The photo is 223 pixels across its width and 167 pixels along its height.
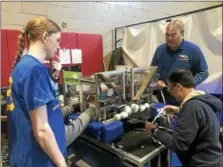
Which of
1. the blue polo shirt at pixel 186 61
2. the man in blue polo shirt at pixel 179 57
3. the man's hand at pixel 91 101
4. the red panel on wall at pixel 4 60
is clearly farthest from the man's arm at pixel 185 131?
the red panel on wall at pixel 4 60

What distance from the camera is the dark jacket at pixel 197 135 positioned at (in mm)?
1140

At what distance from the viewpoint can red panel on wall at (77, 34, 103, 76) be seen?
3115 millimetres

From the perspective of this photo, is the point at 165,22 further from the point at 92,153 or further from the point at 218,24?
the point at 92,153

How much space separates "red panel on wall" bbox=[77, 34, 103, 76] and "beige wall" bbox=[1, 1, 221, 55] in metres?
0.14

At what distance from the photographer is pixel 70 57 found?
2965 mm

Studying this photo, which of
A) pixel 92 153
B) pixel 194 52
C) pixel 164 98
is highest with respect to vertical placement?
pixel 194 52

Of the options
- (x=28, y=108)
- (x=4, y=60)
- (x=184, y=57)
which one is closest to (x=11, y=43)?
(x=4, y=60)

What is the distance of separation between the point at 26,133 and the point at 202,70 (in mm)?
1670

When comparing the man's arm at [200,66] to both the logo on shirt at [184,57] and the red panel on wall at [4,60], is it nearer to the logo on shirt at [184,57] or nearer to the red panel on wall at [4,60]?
the logo on shirt at [184,57]

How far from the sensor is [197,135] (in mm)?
1179

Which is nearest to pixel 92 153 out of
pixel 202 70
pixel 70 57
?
pixel 202 70

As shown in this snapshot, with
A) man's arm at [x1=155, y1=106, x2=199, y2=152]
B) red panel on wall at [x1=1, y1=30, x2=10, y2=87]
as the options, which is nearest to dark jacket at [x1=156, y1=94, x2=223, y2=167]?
man's arm at [x1=155, y1=106, x2=199, y2=152]

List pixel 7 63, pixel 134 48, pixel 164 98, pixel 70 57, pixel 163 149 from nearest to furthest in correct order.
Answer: pixel 163 149, pixel 164 98, pixel 7 63, pixel 70 57, pixel 134 48

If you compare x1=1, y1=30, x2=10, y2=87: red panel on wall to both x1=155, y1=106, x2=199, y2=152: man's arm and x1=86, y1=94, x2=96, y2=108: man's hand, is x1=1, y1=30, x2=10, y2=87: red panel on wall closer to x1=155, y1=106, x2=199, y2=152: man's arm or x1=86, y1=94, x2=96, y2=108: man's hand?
x1=86, y1=94, x2=96, y2=108: man's hand
